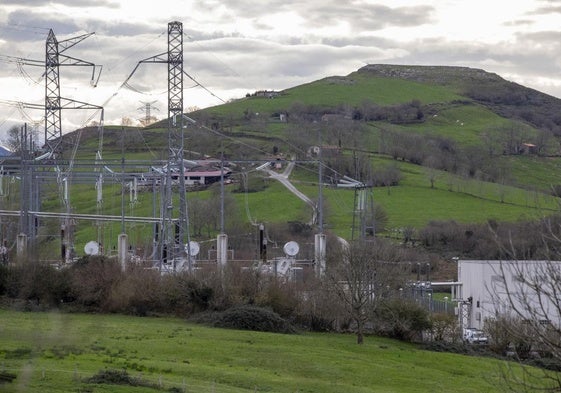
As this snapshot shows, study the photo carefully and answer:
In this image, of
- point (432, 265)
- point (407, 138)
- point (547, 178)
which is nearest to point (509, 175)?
point (547, 178)

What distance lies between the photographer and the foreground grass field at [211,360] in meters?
22.7

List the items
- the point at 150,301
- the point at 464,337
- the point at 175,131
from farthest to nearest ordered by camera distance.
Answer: the point at 175,131, the point at 464,337, the point at 150,301

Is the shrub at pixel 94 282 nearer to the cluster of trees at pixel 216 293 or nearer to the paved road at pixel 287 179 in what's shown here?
the cluster of trees at pixel 216 293

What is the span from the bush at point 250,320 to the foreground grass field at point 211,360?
148 centimetres

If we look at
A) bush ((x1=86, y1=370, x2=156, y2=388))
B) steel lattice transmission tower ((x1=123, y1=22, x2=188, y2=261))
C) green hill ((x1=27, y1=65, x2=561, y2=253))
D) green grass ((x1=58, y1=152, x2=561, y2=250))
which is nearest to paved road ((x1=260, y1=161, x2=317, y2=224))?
green grass ((x1=58, y1=152, x2=561, y2=250))

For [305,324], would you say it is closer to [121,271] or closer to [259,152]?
[121,271]

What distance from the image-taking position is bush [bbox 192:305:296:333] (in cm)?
4250

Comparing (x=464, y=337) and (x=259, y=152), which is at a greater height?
(x=259, y=152)

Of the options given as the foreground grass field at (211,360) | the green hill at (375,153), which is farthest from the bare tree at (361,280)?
the green hill at (375,153)

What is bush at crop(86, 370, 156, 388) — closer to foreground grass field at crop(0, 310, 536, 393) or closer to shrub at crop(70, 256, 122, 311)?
foreground grass field at crop(0, 310, 536, 393)

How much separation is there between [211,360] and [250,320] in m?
9.59

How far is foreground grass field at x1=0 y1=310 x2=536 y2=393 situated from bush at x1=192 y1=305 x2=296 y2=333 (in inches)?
58.5

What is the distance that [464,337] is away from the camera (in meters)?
49.7

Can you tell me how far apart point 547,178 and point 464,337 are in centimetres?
8569
